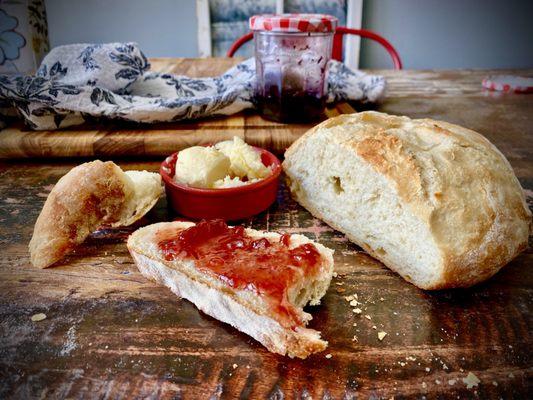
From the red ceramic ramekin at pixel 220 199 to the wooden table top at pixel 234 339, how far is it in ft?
1.00

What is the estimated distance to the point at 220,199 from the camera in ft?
6.85

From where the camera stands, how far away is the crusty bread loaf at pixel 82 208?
6.11 feet

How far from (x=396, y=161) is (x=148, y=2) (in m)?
5.99

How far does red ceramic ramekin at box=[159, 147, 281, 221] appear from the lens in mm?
2076

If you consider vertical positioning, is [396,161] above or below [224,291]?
above

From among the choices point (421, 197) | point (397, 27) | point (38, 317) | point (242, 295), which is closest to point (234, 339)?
point (242, 295)

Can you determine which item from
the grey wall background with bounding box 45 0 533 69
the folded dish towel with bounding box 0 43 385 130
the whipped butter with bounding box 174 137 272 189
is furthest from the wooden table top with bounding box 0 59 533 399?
the grey wall background with bounding box 45 0 533 69

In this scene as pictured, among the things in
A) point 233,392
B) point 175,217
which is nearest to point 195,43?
point 175,217

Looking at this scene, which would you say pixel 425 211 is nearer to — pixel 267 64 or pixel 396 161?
pixel 396 161

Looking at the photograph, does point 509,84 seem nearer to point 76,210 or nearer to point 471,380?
point 471,380

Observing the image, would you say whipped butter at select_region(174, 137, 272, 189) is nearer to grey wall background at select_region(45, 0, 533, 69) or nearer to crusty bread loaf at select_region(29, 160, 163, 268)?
crusty bread loaf at select_region(29, 160, 163, 268)

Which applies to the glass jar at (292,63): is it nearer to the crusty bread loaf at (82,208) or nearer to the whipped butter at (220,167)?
the whipped butter at (220,167)

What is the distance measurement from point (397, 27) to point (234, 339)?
646 centimetres

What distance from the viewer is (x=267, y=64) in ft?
Answer: 9.77
